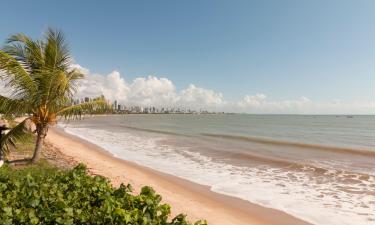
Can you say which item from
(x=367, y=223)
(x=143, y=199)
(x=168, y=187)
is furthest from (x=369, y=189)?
(x=143, y=199)

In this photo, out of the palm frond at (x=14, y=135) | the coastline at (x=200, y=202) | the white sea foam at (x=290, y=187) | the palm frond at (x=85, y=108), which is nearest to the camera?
the coastline at (x=200, y=202)

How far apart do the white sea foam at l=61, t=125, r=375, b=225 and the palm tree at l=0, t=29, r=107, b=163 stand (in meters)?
6.25

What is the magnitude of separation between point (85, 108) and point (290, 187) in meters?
9.39

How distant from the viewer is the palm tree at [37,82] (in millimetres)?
11453

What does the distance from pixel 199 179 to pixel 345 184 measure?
6.62 meters

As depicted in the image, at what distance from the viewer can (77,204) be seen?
546 cm

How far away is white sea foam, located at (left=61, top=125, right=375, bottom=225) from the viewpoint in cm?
975

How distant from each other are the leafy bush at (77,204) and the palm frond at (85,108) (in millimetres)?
6432

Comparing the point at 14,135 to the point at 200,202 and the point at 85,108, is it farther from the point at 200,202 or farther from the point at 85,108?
the point at 200,202

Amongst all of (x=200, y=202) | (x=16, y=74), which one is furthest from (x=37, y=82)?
(x=200, y=202)

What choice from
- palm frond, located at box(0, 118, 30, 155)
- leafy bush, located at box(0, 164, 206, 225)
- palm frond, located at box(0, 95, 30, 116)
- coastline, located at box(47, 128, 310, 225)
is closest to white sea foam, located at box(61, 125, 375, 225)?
coastline, located at box(47, 128, 310, 225)

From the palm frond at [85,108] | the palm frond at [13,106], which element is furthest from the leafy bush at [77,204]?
the palm frond at [85,108]

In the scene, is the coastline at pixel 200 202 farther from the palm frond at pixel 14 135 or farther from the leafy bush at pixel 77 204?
the palm frond at pixel 14 135

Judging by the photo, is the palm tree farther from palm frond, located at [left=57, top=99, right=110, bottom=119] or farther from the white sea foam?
the white sea foam
